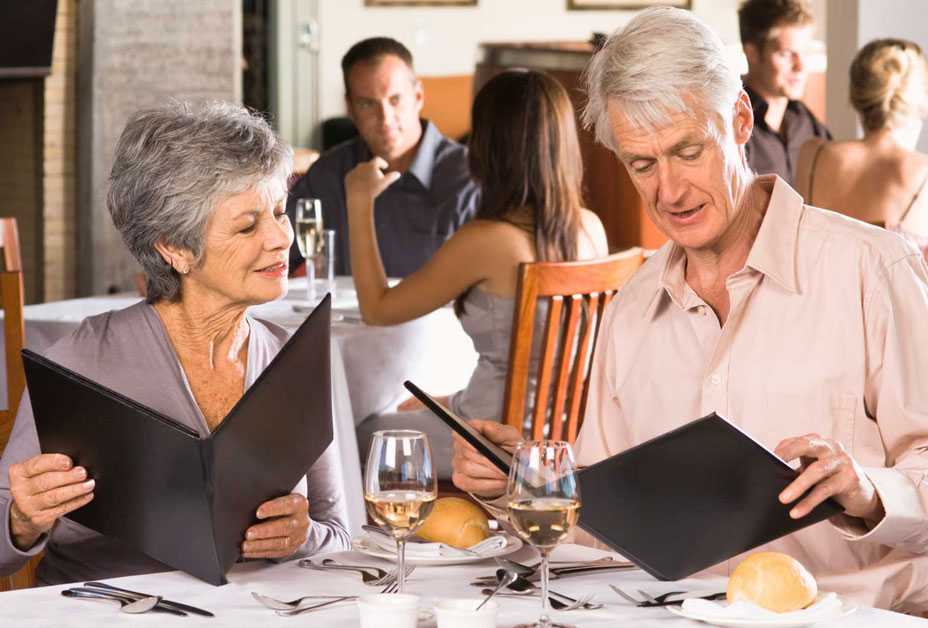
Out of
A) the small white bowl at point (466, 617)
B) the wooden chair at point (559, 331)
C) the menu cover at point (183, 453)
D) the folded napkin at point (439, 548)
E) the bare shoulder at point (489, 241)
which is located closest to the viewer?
the small white bowl at point (466, 617)

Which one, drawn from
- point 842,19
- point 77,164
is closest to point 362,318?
point 842,19

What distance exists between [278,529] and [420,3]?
8.22 m

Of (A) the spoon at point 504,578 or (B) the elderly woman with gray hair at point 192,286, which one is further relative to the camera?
(B) the elderly woman with gray hair at point 192,286

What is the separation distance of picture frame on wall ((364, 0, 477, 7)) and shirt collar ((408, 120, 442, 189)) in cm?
490

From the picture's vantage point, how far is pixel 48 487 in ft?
5.22

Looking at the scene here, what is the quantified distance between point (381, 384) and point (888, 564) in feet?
6.44

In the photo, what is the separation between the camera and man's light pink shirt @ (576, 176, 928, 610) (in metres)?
1.75

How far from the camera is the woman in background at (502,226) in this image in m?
3.33

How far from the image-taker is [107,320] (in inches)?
77.4

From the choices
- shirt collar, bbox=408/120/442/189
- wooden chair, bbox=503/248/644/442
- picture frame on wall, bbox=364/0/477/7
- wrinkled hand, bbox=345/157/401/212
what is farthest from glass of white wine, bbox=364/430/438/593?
picture frame on wall, bbox=364/0/477/7

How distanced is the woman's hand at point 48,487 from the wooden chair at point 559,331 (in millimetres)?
1365

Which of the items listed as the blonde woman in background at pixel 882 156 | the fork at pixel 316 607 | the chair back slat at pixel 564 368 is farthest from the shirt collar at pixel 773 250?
the blonde woman in background at pixel 882 156

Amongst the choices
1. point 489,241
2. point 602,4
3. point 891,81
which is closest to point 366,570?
point 489,241

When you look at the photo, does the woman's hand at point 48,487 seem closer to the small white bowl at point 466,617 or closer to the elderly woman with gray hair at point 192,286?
the elderly woman with gray hair at point 192,286
